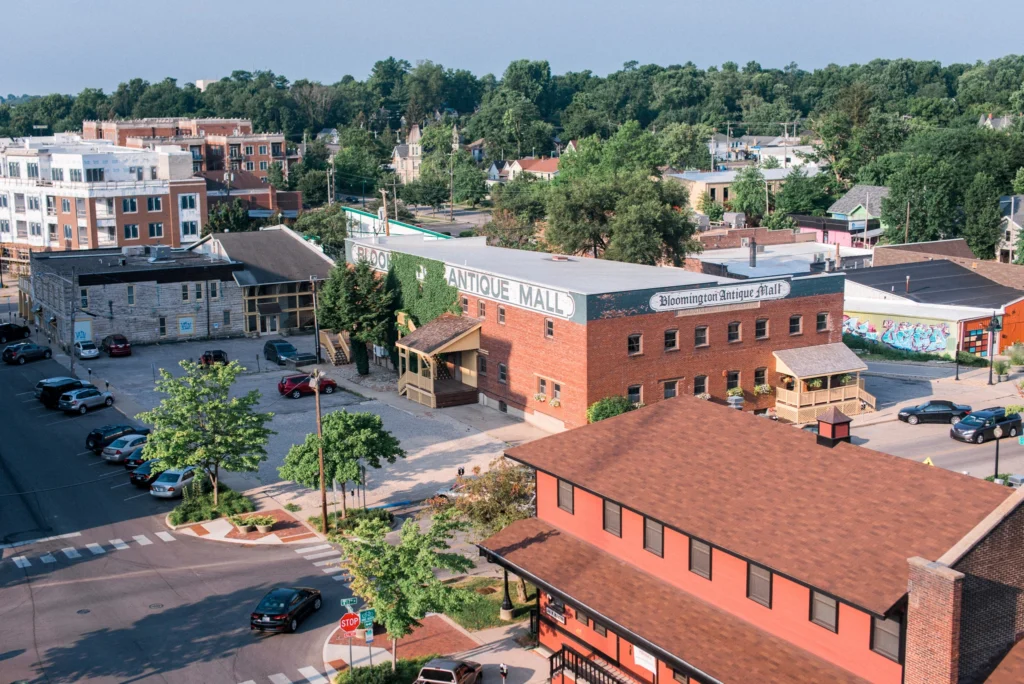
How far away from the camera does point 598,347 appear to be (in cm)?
4950

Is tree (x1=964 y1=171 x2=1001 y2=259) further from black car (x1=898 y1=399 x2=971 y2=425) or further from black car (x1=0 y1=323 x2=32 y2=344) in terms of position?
black car (x1=0 y1=323 x2=32 y2=344)

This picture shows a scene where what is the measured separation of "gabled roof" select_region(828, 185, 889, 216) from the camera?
11156 cm

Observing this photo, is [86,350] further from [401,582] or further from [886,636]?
[886,636]

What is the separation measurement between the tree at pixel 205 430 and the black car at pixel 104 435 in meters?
7.93

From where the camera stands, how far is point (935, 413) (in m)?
52.1

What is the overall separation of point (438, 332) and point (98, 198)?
5660 centimetres

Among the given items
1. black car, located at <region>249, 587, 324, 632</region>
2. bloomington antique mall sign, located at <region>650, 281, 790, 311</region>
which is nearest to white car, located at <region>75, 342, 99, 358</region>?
bloomington antique mall sign, located at <region>650, 281, 790, 311</region>

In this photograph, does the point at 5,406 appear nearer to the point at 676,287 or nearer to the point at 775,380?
the point at 676,287

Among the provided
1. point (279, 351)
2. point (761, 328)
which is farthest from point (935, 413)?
point (279, 351)

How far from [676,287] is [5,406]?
117 ft

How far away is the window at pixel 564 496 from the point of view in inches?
1226

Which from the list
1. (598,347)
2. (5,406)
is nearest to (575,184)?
(598,347)

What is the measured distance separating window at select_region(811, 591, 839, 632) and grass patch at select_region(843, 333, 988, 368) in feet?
152

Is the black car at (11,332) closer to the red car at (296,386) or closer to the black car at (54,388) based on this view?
the black car at (54,388)
